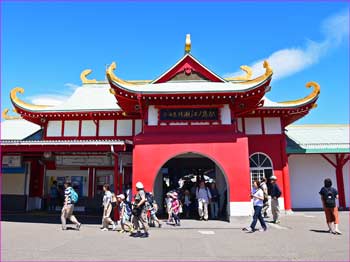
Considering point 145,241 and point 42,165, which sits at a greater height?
point 42,165

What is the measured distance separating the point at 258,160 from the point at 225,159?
11.2 ft

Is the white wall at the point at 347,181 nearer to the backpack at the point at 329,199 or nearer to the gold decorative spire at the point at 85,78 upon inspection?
the backpack at the point at 329,199

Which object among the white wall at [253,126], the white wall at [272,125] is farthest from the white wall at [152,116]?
the white wall at [272,125]

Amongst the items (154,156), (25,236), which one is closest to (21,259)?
(25,236)

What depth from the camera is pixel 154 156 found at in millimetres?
11141

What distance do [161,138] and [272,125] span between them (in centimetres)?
578

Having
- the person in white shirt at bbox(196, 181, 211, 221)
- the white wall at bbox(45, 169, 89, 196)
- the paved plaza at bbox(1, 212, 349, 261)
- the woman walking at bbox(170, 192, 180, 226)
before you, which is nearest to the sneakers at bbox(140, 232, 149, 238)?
the paved plaza at bbox(1, 212, 349, 261)

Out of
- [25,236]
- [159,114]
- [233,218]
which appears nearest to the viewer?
[25,236]

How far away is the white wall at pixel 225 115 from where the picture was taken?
454 inches

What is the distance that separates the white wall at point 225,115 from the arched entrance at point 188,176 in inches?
100

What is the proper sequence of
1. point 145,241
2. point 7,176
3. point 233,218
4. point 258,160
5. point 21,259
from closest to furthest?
point 21,259
point 145,241
point 233,218
point 258,160
point 7,176

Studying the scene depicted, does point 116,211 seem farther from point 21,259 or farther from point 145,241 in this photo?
point 21,259

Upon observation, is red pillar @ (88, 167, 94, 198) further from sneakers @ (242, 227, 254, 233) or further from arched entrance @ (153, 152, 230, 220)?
sneakers @ (242, 227, 254, 233)

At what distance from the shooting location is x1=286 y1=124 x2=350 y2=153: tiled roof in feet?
47.3
